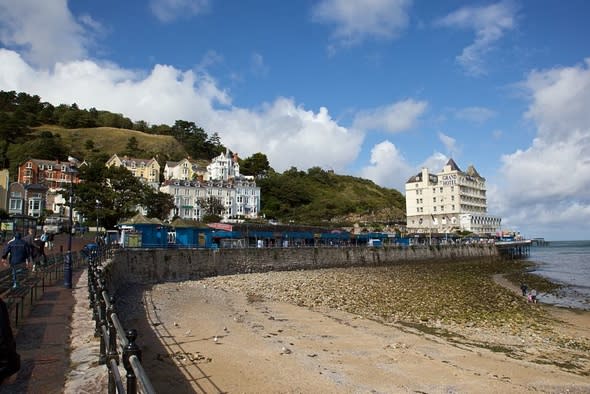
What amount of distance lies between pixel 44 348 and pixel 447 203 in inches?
4560

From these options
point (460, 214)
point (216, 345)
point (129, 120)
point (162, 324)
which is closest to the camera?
point (216, 345)

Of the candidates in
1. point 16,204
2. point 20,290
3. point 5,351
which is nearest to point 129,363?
point 5,351

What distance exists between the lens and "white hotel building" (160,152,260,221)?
86688mm

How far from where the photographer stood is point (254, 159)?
12525 centimetres

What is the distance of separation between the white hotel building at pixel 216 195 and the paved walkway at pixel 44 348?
75.9 metres

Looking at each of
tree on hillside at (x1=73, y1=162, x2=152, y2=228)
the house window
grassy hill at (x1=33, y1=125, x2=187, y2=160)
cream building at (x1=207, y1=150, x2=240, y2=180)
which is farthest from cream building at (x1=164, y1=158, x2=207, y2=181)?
tree on hillside at (x1=73, y1=162, x2=152, y2=228)

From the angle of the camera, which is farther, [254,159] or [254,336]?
[254,159]

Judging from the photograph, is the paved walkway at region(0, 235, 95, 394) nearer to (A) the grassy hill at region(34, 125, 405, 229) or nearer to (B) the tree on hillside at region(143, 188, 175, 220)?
(B) the tree on hillside at region(143, 188, 175, 220)

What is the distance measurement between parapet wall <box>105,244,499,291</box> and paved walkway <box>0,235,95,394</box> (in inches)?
367

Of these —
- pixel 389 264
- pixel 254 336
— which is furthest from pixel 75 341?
pixel 389 264

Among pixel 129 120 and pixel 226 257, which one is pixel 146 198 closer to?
pixel 226 257

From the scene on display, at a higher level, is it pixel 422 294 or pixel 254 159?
pixel 254 159

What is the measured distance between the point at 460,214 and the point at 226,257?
3556 inches

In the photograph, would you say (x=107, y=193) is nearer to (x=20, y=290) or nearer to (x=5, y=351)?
(x=20, y=290)
